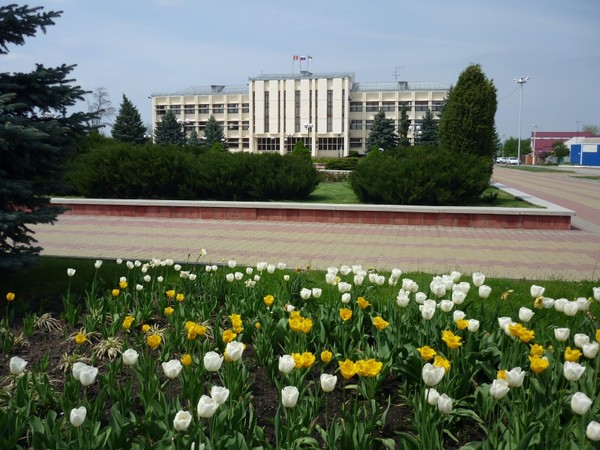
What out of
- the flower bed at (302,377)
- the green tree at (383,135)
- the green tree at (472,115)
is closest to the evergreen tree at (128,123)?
the green tree at (383,135)

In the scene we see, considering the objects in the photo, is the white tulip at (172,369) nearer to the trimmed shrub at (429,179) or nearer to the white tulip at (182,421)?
the white tulip at (182,421)

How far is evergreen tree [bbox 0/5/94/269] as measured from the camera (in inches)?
216

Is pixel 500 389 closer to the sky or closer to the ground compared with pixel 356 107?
closer to the ground

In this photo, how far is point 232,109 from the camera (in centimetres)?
9450

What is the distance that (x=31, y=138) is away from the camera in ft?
17.3

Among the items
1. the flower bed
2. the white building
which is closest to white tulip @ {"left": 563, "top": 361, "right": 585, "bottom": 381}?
the flower bed

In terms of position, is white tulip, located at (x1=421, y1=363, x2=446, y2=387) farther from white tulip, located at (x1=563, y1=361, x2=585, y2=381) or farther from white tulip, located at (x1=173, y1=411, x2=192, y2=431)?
white tulip, located at (x1=173, y1=411, x2=192, y2=431)

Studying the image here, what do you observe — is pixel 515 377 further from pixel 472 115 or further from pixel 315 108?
→ pixel 315 108

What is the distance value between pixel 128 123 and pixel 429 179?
146 feet

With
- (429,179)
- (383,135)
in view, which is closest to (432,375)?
(429,179)

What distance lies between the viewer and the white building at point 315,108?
287 ft

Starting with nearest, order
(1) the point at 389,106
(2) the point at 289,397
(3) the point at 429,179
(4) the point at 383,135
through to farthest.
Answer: (2) the point at 289,397, (3) the point at 429,179, (4) the point at 383,135, (1) the point at 389,106

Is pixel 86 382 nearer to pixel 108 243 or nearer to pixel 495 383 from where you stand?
pixel 495 383

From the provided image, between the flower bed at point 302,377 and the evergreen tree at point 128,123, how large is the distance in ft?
166
